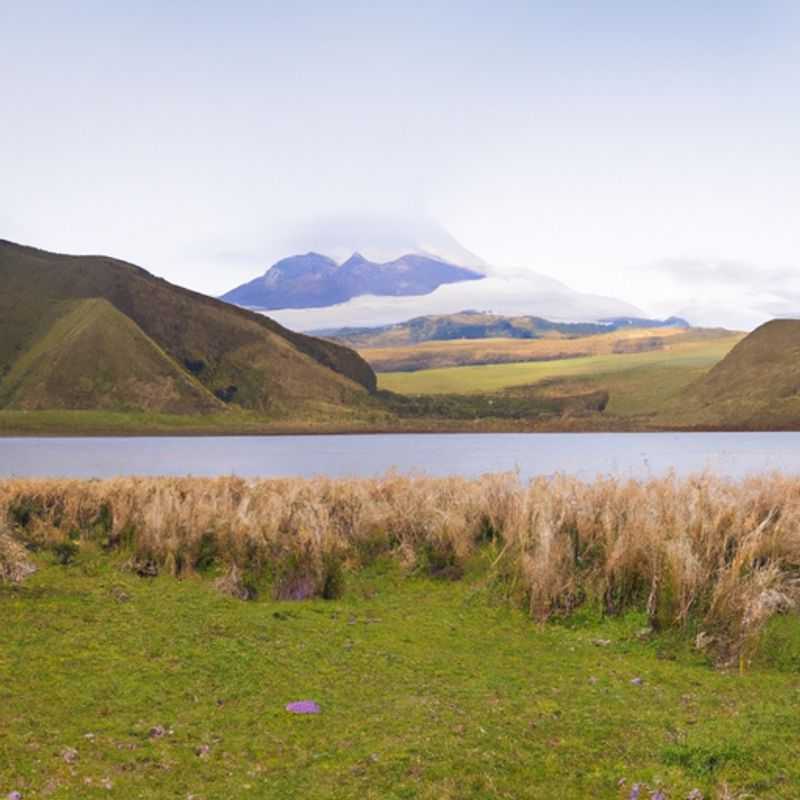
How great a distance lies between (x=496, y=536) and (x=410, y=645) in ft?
18.5

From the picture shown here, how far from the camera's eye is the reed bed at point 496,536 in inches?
472

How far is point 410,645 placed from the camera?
36.7ft

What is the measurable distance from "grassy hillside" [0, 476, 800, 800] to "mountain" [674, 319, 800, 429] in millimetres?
97727

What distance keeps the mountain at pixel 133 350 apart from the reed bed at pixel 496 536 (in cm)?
10986

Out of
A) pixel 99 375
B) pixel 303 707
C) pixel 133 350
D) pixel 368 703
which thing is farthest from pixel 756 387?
pixel 303 707

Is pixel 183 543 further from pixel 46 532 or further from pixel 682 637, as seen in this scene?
pixel 682 637

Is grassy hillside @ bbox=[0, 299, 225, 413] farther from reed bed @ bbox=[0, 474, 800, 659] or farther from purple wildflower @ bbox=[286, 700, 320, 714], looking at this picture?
purple wildflower @ bbox=[286, 700, 320, 714]

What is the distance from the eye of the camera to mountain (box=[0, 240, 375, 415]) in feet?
415

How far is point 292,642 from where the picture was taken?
36.5 ft

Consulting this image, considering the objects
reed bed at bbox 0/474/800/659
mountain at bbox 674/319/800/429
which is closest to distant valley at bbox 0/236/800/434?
mountain at bbox 674/319/800/429

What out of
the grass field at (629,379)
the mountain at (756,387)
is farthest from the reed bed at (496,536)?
the grass field at (629,379)

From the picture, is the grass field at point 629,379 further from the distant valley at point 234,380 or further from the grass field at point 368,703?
the grass field at point 368,703

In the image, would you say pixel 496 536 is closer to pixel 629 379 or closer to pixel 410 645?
pixel 410 645

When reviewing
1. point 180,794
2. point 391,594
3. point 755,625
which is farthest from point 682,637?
point 180,794
